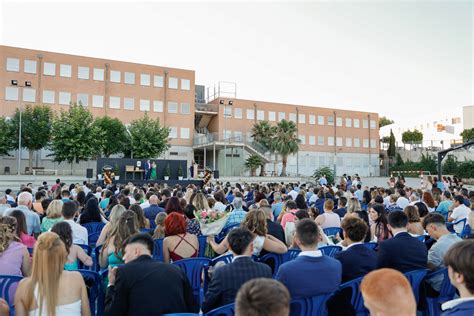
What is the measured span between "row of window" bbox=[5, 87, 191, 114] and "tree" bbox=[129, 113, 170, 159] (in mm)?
5514

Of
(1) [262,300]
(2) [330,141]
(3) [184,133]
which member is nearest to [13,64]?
(3) [184,133]

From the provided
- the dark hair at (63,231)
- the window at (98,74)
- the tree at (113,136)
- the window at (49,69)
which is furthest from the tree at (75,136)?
the dark hair at (63,231)

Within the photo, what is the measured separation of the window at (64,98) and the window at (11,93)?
168 inches

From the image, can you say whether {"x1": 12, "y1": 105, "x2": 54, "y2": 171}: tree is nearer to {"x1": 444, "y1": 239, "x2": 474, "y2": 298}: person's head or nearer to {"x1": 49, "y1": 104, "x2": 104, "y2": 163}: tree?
→ {"x1": 49, "y1": 104, "x2": 104, "y2": 163}: tree

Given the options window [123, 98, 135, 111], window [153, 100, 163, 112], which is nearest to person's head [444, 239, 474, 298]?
window [123, 98, 135, 111]

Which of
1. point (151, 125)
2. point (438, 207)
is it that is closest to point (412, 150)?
point (151, 125)

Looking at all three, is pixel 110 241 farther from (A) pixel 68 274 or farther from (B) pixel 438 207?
(B) pixel 438 207

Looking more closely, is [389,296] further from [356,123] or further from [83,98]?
[356,123]

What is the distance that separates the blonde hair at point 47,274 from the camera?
9.34 feet

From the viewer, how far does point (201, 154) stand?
48.9 meters

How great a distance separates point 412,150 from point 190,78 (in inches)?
1412

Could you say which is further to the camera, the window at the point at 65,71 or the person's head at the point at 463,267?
the window at the point at 65,71

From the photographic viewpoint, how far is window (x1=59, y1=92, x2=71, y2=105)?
136 ft

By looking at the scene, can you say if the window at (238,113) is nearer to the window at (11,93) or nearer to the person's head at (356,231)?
the window at (11,93)
